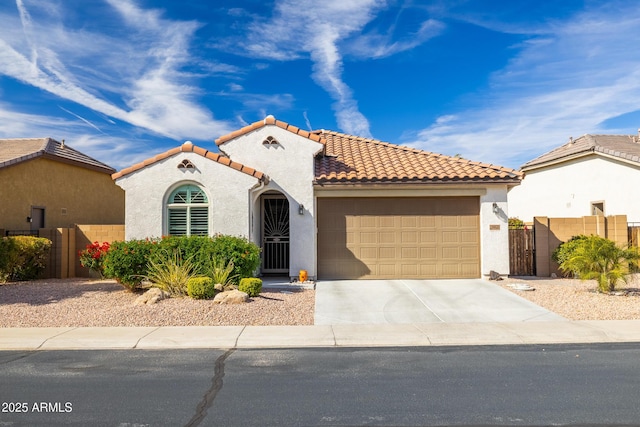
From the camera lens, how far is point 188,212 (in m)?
13.4

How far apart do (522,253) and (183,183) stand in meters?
10.3

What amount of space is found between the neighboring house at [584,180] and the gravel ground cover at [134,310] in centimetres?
1483

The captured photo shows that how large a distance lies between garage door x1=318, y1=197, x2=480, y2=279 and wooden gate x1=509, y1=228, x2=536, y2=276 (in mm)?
1608

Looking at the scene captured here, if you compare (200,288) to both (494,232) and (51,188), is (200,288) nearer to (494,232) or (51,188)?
(494,232)

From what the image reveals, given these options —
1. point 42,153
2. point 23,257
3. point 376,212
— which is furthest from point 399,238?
point 42,153

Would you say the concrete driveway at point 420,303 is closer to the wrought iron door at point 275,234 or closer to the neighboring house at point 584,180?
the wrought iron door at point 275,234

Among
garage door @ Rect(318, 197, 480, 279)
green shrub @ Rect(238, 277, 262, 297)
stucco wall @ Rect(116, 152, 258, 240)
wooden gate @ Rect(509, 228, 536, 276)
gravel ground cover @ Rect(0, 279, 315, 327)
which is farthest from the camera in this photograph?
wooden gate @ Rect(509, 228, 536, 276)

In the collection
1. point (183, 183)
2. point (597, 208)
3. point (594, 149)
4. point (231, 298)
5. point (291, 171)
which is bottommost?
point (231, 298)

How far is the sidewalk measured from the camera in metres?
7.96

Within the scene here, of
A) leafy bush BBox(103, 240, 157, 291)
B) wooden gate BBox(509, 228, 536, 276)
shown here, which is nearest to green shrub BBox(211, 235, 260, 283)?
leafy bush BBox(103, 240, 157, 291)

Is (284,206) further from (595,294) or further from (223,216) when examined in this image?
(595,294)

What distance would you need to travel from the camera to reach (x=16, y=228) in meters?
17.3

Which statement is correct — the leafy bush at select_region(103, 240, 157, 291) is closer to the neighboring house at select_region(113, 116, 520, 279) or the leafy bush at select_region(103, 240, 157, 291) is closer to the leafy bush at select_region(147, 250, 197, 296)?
the leafy bush at select_region(147, 250, 197, 296)

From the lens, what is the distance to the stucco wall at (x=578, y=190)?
64.7ft
